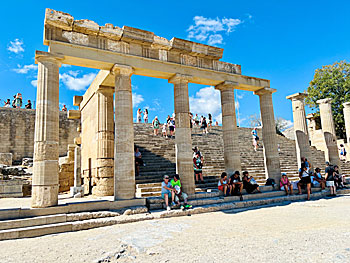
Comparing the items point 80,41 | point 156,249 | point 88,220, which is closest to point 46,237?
point 88,220

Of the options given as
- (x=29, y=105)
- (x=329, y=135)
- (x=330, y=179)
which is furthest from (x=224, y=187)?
(x=29, y=105)

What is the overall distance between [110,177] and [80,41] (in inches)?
205

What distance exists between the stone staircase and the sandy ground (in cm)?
305

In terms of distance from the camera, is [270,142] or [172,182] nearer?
[172,182]

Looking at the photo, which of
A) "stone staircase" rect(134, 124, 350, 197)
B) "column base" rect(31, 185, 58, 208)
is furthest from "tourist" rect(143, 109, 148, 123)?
"column base" rect(31, 185, 58, 208)

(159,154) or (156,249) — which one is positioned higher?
(159,154)

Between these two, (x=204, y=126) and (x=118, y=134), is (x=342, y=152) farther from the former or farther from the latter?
(x=118, y=134)

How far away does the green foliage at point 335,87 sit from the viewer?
86.5 ft

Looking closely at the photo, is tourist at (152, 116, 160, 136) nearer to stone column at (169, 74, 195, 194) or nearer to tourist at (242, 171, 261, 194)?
stone column at (169, 74, 195, 194)

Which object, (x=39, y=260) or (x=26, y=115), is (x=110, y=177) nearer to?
(x=39, y=260)

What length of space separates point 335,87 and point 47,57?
29.2 m

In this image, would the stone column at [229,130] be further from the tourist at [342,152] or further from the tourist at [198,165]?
the tourist at [342,152]

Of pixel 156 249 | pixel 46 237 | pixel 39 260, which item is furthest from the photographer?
pixel 46 237

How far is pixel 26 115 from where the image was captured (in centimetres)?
2189
